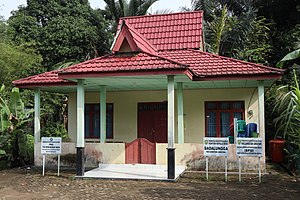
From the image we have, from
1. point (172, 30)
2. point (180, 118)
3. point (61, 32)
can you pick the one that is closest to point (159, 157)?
point (180, 118)

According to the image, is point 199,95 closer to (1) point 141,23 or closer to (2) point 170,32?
(2) point 170,32

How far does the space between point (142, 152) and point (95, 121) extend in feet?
15.5

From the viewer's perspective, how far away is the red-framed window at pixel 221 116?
556 inches

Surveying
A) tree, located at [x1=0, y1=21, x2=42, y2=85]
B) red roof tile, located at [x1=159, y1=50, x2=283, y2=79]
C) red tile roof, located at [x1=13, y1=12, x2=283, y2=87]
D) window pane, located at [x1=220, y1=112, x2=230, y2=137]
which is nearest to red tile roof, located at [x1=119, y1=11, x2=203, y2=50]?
red tile roof, located at [x1=13, y1=12, x2=283, y2=87]

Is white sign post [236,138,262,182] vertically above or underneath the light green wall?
underneath

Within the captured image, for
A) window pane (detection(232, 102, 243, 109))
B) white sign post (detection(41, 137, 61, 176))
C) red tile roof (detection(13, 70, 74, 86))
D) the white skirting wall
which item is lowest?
the white skirting wall

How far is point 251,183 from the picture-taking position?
9625 mm

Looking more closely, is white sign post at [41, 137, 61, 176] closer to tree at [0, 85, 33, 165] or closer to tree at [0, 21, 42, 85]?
tree at [0, 85, 33, 165]

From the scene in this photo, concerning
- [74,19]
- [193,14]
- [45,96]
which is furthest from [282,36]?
[45,96]

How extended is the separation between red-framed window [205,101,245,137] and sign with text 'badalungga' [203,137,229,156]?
13.9 ft

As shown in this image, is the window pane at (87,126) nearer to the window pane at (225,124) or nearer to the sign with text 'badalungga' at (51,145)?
the sign with text 'badalungga' at (51,145)

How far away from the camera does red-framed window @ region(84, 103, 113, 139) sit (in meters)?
15.8

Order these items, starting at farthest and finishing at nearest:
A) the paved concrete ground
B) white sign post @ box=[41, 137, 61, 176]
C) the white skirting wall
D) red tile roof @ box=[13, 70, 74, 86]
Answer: red tile roof @ box=[13, 70, 74, 86] → the white skirting wall → white sign post @ box=[41, 137, 61, 176] → the paved concrete ground

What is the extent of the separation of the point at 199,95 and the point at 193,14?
4.23 meters
